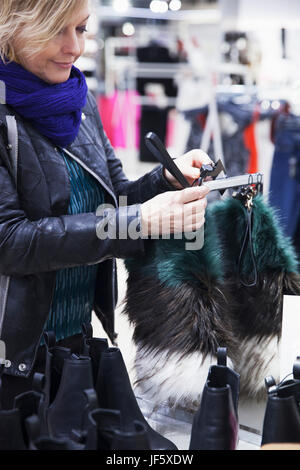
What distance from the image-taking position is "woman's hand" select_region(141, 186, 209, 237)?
2.97 feet

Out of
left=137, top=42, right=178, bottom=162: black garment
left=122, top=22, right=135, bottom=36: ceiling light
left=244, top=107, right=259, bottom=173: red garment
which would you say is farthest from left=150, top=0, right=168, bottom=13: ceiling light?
left=244, top=107, right=259, bottom=173: red garment

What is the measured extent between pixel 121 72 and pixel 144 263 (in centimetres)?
458

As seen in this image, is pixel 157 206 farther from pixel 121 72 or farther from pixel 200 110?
pixel 121 72

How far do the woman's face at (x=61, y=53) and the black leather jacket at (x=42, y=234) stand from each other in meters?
0.09

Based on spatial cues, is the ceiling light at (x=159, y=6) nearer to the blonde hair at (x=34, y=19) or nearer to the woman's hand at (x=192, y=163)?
the woman's hand at (x=192, y=163)

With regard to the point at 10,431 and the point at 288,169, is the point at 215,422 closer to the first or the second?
the point at 10,431

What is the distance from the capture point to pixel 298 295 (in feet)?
3.52

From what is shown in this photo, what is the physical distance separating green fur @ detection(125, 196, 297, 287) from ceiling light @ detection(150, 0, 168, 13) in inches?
156

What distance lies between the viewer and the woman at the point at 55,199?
91 cm

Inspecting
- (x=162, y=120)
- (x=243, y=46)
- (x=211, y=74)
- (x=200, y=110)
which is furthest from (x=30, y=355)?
(x=162, y=120)

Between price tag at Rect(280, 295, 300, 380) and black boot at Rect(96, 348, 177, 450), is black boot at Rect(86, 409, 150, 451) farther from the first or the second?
price tag at Rect(280, 295, 300, 380)

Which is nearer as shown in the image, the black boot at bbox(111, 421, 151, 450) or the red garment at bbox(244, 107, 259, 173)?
the black boot at bbox(111, 421, 151, 450)

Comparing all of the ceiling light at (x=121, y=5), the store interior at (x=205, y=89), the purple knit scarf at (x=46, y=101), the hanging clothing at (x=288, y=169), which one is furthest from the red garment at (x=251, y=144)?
the purple knit scarf at (x=46, y=101)

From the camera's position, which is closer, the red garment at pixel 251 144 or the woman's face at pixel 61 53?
the woman's face at pixel 61 53
